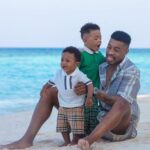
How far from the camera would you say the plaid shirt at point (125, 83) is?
5.06 meters

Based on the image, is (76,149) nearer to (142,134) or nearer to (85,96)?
(85,96)

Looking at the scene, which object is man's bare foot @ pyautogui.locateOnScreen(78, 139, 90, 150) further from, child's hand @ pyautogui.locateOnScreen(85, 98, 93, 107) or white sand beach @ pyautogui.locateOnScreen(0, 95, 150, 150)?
child's hand @ pyautogui.locateOnScreen(85, 98, 93, 107)

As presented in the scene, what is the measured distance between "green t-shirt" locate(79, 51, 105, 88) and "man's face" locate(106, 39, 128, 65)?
0.59ft

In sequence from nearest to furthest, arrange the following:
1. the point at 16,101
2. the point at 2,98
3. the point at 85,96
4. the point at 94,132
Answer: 1. the point at 94,132
2. the point at 85,96
3. the point at 16,101
4. the point at 2,98

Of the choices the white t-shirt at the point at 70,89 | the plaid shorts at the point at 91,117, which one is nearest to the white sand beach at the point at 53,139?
the plaid shorts at the point at 91,117

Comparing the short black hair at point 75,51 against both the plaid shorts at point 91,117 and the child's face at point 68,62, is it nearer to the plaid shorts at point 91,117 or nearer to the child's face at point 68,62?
the child's face at point 68,62

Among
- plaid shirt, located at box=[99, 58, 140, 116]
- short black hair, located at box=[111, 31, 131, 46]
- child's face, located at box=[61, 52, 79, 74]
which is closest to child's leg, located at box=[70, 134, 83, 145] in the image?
plaid shirt, located at box=[99, 58, 140, 116]

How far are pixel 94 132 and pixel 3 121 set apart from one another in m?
5.69

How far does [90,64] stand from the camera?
5.33 m

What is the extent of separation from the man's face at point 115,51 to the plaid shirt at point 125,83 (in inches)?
2.9

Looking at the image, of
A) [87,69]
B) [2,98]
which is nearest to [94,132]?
[87,69]

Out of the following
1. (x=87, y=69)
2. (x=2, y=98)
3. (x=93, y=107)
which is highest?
(x=87, y=69)

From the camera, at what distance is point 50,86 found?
5359mm

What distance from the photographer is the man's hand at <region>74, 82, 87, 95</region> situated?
16.7ft
